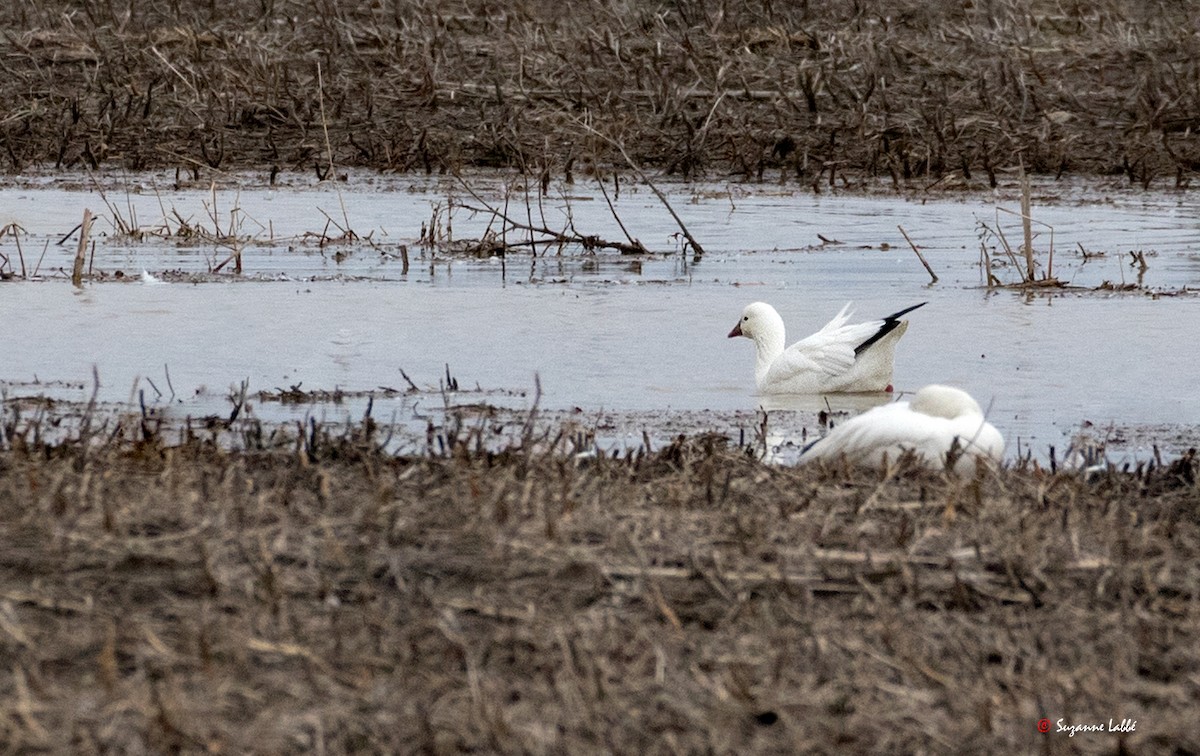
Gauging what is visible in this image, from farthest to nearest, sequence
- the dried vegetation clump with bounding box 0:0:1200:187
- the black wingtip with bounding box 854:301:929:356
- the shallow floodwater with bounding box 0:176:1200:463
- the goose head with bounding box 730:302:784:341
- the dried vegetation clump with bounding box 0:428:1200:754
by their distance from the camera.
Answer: the dried vegetation clump with bounding box 0:0:1200:187 → the goose head with bounding box 730:302:784:341 → the black wingtip with bounding box 854:301:929:356 → the shallow floodwater with bounding box 0:176:1200:463 → the dried vegetation clump with bounding box 0:428:1200:754

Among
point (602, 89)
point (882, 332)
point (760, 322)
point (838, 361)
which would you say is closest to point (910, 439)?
point (882, 332)

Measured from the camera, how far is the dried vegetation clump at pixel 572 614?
333 centimetres

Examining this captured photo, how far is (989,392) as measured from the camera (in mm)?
7895

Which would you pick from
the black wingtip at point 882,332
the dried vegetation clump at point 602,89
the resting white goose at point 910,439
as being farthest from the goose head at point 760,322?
the dried vegetation clump at point 602,89

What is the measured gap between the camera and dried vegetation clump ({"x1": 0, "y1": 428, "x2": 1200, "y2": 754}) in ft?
10.9

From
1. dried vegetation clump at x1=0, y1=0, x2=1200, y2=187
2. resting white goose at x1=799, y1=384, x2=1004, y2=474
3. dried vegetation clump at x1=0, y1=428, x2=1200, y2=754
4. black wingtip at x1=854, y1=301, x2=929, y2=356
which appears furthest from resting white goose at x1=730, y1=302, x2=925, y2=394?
dried vegetation clump at x1=0, y1=0, x2=1200, y2=187

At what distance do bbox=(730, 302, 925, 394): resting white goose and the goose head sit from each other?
0.14 metres

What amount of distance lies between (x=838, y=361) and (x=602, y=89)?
9.47 m

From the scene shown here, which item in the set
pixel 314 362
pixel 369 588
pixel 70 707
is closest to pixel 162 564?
pixel 369 588

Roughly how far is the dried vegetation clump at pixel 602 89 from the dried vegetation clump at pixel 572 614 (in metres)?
10.2

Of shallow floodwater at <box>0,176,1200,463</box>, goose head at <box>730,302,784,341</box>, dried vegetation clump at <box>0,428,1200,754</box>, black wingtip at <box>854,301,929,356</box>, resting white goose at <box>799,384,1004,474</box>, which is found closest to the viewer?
dried vegetation clump at <box>0,428,1200,754</box>

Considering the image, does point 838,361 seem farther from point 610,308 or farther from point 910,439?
point 910,439

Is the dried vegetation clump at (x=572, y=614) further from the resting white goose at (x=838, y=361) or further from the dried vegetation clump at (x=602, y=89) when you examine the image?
the dried vegetation clump at (x=602, y=89)

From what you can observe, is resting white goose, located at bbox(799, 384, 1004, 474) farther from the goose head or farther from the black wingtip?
the goose head
